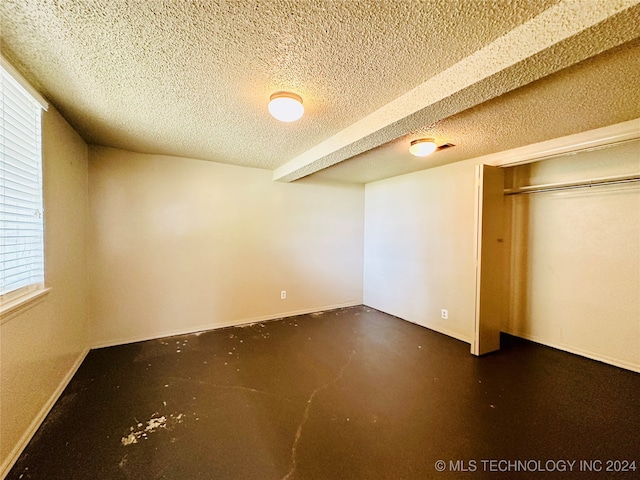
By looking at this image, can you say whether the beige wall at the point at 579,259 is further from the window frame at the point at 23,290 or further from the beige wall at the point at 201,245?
the window frame at the point at 23,290

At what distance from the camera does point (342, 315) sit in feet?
13.8

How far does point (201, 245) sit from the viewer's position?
3.45 meters

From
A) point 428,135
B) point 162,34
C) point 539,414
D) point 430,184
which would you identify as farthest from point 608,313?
point 162,34

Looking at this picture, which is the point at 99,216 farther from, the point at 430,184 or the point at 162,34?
the point at 430,184

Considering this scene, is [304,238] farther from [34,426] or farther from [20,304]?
[34,426]

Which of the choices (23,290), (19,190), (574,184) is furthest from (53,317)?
(574,184)

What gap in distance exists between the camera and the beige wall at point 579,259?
2510mm

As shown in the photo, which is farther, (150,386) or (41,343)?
(150,386)

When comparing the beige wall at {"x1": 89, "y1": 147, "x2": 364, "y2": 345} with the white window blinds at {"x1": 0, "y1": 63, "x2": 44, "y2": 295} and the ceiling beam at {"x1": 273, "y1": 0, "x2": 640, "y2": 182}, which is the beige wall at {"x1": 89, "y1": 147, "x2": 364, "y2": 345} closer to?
the white window blinds at {"x1": 0, "y1": 63, "x2": 44, "y2": 295}

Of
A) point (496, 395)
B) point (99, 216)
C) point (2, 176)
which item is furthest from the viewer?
point (99, 216)

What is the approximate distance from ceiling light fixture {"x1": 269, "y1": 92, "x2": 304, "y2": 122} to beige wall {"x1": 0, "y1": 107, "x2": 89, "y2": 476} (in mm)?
1725

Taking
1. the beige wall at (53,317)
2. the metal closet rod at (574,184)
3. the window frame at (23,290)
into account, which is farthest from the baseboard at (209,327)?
the metal closet rod at (574,184)

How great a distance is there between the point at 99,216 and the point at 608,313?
5599 millimetres

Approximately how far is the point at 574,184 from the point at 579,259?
831 millimetres
